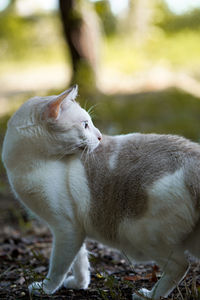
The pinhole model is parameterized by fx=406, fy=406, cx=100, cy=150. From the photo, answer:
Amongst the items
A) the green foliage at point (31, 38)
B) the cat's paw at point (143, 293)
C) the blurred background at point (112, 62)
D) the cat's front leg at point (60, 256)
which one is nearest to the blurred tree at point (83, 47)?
the blurred background at point (112, 62)

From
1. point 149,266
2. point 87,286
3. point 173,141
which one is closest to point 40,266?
point 87,286

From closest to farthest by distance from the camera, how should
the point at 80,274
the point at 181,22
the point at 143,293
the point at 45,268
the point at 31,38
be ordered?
the point at 143,293 < the point at 80,274 < the point at 45,268 < the point at 181,22 < the point at 31,38

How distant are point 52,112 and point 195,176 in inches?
36.0

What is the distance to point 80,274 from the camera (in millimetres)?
2580

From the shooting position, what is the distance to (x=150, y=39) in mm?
9828

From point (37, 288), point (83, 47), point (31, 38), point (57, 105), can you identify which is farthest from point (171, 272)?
point (31, 38)

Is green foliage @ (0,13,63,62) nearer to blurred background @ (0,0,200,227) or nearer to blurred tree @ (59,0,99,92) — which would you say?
blurred background @ (0,0,200,227)

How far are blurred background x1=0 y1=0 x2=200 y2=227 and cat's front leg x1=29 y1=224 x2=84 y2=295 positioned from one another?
5.85 feet

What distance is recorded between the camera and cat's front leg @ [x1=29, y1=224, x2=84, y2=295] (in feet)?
7.68

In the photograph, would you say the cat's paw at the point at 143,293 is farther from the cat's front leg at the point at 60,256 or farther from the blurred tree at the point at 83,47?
the blurred tree at the point at 83,47

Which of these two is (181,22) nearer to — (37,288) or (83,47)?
(83,47)

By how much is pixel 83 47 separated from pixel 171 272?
5.56 metres

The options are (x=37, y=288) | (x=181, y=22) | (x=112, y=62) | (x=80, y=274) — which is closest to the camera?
(x=37, y=288)

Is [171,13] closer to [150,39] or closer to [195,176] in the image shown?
[150,39]
